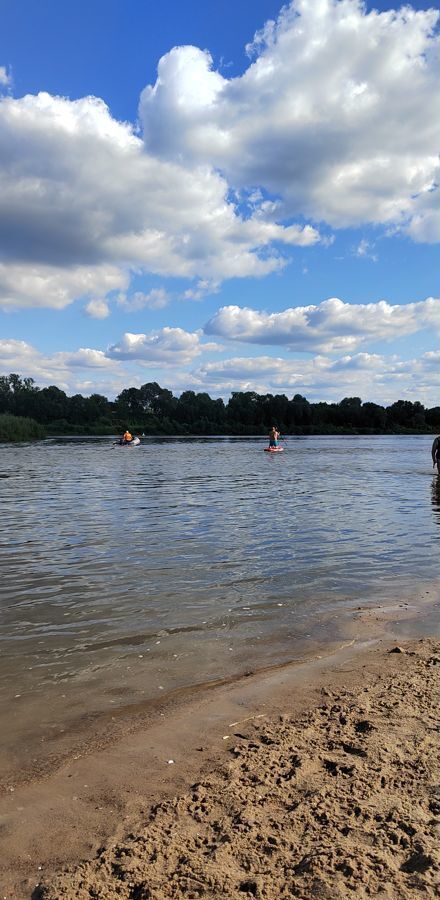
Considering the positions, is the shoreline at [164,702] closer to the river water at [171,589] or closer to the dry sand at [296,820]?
the river water at [171,589]

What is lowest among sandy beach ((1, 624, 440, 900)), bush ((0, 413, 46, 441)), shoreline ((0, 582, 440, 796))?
shoreline ((0, 582, 440, 796))

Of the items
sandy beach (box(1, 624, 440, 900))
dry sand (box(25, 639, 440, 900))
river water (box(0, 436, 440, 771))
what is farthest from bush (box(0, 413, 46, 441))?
dry sand (box(25, 639, 440, 900))

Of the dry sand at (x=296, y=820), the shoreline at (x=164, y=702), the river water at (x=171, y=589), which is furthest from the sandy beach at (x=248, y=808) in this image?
the river water at (x=171, y=589)

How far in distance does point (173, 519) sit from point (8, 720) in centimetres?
1128

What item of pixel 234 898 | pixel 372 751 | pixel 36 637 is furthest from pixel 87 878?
pixel 36 637

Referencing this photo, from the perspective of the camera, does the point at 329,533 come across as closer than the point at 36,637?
No

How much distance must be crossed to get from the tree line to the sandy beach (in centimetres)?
14588

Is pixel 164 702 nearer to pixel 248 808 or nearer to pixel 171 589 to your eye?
pixel 248 808

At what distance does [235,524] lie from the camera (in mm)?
15359

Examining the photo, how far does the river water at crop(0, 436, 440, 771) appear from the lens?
5.80m

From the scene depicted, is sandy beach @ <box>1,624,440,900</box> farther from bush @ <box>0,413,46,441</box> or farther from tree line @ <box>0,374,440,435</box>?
tree line @ <box>0,374,440,435</box>

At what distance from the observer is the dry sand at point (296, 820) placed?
→ 2.87 meters

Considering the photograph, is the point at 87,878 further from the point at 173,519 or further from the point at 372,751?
the point at 173,519

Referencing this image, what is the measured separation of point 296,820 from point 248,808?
0.32 m
